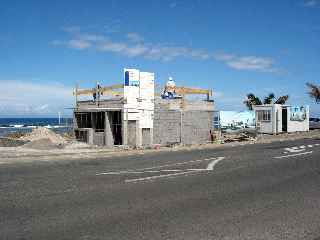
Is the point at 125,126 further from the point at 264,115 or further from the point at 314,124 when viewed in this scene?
the point at 314,124

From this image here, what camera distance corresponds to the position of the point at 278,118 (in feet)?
138

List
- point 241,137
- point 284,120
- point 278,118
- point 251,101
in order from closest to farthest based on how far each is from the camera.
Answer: point 241,137
point 278,118
point 284,120
point 251,101

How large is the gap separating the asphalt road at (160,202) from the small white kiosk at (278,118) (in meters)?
26.1

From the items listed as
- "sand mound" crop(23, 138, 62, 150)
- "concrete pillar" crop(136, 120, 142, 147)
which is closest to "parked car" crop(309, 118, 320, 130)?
"concrete pillar" crop(136, 120, 142, 147)

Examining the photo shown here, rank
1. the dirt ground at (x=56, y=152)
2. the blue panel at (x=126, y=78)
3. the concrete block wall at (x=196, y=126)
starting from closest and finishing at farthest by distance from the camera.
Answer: the dirt ground at (x=56, y=152), the blue panel at (x=126, y=78), the concrete block wall at (x=196, y=126)

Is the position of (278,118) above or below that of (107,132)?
above

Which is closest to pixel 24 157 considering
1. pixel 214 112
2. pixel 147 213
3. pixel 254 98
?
pixel 147 213

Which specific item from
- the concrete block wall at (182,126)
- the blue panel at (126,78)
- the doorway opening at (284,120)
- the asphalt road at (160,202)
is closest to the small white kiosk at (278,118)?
the doorway opening at (284,120)

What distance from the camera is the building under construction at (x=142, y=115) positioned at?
1043 inches

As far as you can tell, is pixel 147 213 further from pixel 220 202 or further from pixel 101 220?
pixel 220 202

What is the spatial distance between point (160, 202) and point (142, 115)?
17511 mm

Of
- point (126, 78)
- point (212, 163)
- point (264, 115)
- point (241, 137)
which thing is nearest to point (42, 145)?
point (126, 78)

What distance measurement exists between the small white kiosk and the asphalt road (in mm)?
26112

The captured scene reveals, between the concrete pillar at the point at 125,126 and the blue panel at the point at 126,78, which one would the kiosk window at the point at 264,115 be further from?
the blue panel at the point at 126,78
